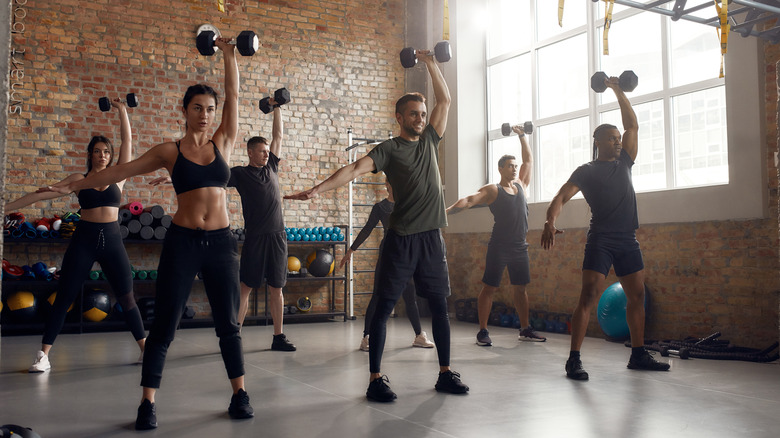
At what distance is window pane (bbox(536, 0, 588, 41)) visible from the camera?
7386mm

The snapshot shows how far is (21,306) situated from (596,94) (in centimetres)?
644

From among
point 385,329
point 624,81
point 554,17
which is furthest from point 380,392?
point 554,17

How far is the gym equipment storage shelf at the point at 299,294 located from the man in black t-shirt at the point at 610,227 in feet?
13.9

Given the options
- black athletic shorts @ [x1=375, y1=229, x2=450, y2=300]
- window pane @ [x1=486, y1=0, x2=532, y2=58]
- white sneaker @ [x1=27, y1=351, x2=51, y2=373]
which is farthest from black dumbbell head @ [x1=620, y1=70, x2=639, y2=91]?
white sneaker @ [x1=27, y1=351, x2=51, y2=373]

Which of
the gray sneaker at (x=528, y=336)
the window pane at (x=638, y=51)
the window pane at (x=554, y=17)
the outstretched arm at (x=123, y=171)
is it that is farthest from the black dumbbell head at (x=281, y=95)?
the window pane at (x=554, y=17)

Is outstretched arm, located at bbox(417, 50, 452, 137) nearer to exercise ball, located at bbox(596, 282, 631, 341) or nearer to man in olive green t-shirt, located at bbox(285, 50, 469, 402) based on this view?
man in olive green t-shirt, located at bbox(285, 50, 469, 402)

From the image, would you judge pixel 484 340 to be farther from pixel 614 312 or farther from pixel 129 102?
pixel 129 102

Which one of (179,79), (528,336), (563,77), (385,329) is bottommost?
(528,336)

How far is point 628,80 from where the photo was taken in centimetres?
424

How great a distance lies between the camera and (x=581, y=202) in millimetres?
6773

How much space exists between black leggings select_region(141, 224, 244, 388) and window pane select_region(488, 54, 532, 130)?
5836mm

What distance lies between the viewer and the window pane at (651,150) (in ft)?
20.6

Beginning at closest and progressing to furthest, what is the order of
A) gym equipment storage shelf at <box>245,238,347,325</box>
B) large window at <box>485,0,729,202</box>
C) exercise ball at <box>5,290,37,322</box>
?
1. large window at <box>485,0,729,202</box>
2. exercise ball at <box>5,290,37,322</box>
3. gym equipment storage shelf at <box>245,238,347,325</box>

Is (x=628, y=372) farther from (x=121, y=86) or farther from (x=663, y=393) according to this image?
(x=121, y=86)
